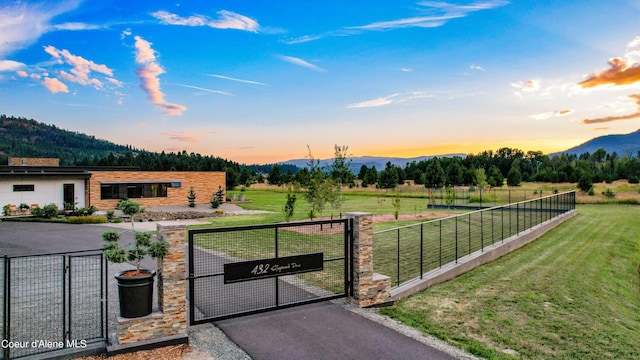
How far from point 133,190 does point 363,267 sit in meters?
34.5

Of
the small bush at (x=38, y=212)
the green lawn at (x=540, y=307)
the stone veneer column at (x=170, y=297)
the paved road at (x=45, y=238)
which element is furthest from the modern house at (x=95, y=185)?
the green lawn at (x=540, y=307)

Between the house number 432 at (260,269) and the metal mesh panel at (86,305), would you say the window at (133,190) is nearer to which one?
the metal mesh panel at (86,305)

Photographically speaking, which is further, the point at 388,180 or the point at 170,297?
the point at 388,180

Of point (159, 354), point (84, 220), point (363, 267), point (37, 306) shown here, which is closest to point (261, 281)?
point (363, 267)

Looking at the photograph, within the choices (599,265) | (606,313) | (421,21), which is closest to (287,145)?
(421,21)

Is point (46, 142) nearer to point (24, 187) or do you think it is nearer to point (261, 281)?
point (24, 187)

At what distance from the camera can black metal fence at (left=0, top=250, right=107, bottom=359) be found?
6.16 meters

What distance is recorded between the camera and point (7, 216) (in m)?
28.1

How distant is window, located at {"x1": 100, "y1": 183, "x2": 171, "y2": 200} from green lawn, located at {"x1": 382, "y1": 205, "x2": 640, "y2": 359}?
33204 mm

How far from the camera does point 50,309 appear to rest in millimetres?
8500

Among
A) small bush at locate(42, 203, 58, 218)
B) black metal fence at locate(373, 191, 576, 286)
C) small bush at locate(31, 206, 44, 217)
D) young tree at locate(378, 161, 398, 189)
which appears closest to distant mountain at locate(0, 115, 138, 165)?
young tree at locate(378, 161, 398, 189)

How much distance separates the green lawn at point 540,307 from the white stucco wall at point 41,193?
3178 centimetres

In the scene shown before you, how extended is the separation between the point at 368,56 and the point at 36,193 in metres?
27.1

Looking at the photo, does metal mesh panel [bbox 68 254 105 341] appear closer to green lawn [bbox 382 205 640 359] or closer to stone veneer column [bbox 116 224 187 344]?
stone veneer column [bbox 116 224 187 344]
